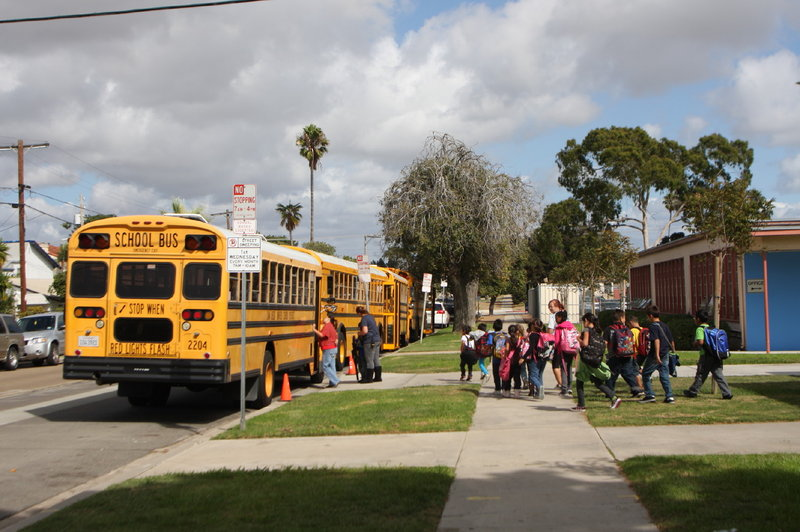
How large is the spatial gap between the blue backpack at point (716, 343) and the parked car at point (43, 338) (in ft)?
→ 70.5

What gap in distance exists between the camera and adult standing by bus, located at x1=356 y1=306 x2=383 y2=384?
17.5 m

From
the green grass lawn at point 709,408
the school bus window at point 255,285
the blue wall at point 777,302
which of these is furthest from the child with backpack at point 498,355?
the blue wall at point 777,302

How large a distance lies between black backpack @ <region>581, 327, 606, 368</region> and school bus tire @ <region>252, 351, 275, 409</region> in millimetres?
5281

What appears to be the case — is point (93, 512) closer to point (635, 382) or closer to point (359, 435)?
point (359, 435)

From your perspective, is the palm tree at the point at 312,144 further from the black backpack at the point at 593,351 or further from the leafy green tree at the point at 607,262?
the black backpack at the point at 593,351

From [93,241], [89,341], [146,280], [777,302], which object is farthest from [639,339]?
[777,302]

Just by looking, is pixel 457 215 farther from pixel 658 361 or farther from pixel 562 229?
pixel 658 361

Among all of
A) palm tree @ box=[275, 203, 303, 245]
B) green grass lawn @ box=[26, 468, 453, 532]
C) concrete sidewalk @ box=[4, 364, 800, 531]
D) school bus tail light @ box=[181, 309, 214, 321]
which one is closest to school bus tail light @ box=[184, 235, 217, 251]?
school bus tail light @ box=[181, 309, 214, 321]

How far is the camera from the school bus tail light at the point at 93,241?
42.1ft

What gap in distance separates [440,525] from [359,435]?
456cm

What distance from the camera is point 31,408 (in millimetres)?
15375

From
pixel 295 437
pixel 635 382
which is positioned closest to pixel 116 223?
pixel 295 437

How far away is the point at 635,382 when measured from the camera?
13.3 meters

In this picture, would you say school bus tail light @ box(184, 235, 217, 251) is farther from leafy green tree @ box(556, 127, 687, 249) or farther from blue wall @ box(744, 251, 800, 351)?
leafy green tree @ box(556, 127, 687, 249)
